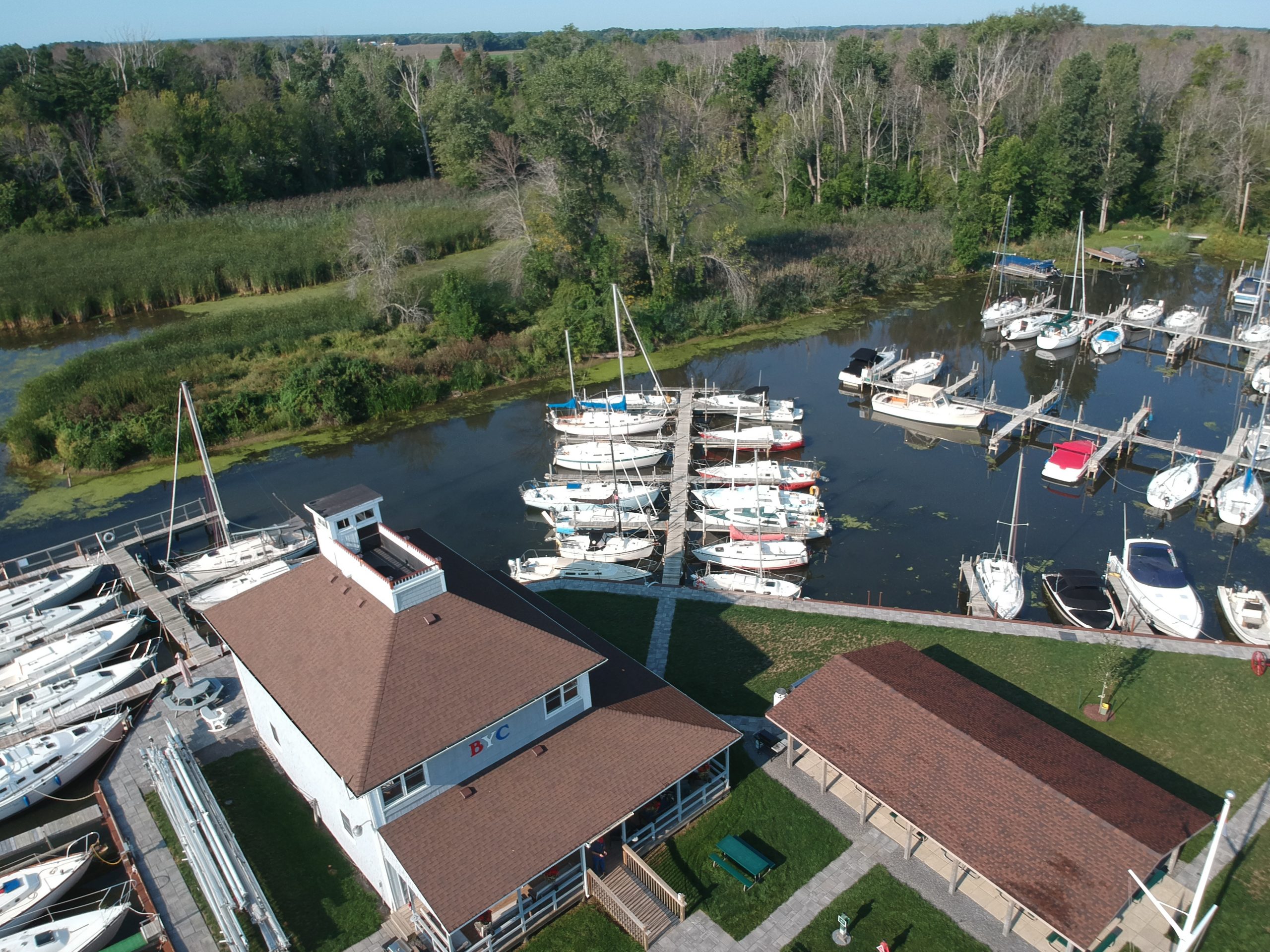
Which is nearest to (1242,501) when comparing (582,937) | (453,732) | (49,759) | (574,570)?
(574,570)

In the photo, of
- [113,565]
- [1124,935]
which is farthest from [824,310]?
[1124,935]

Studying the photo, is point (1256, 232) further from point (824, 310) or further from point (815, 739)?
point (815, 739)

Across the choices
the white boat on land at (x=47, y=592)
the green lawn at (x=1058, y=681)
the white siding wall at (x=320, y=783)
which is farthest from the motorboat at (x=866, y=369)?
the white boat on land at (x=47, y=592)

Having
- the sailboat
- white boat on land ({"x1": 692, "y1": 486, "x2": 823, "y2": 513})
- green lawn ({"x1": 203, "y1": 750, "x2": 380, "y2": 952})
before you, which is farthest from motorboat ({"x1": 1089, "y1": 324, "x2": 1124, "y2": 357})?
green lawn ({"x1": 203, "y1": 750, "x2": 380, "y2": 952})

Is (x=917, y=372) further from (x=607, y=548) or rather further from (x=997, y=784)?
(x=997, y=784)

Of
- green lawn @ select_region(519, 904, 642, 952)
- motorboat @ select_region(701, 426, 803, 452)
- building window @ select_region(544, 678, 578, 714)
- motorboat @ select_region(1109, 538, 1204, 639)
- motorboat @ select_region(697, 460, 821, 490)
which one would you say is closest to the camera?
green lawn @ select_region(519, 904, 642, 952)

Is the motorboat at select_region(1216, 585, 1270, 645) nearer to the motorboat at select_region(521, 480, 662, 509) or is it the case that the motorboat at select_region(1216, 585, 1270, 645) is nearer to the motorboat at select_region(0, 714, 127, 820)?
the motorboat at select_region(521, 480, 662, 509)
